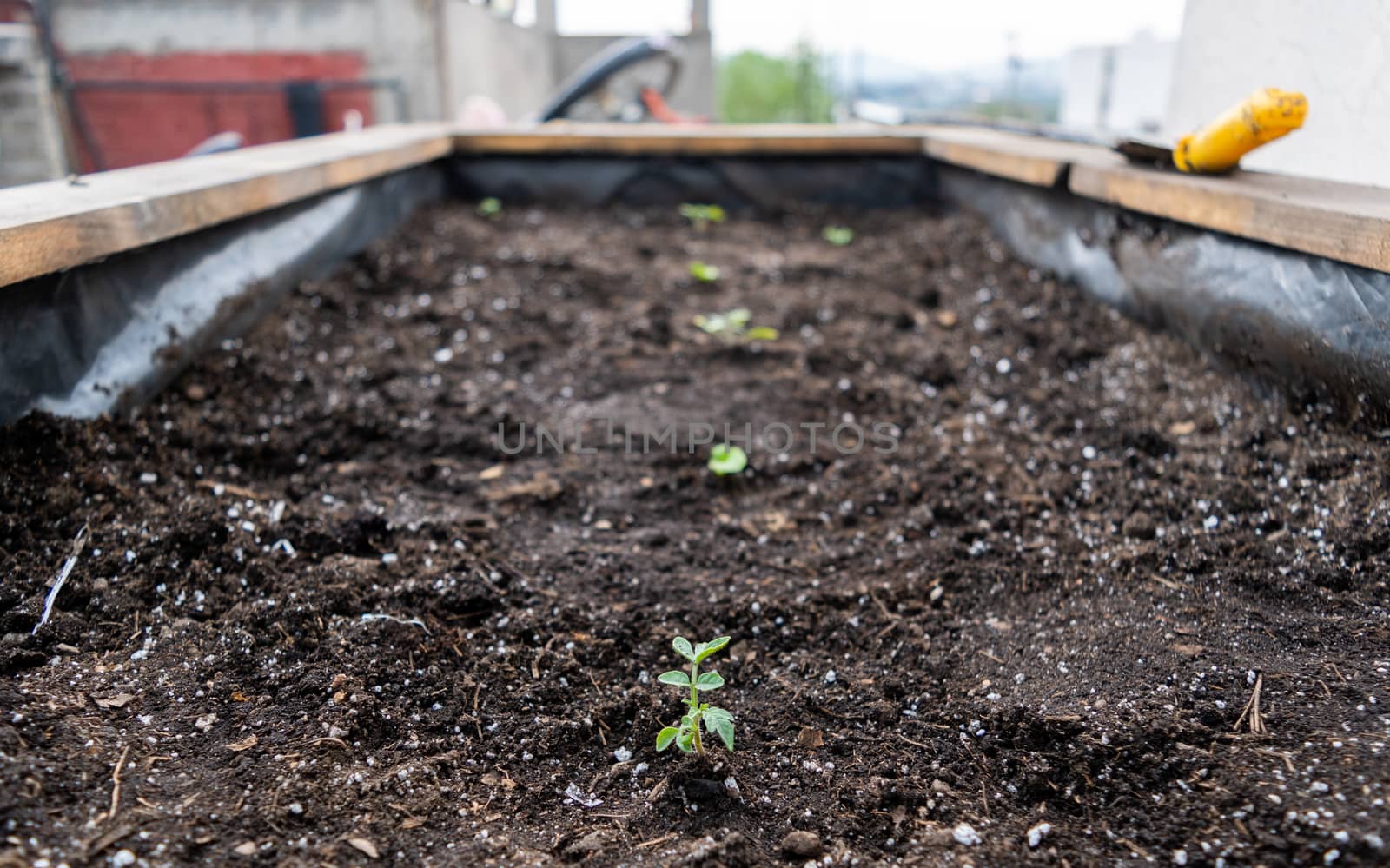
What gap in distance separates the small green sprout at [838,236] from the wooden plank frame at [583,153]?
1.57 ft

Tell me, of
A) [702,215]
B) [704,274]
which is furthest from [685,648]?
[702,215]

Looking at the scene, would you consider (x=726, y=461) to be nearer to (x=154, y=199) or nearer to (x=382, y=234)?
(x=154, y=199)

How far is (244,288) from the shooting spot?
2082 millimetres

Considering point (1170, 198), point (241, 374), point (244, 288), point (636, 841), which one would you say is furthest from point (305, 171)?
point (1170, 198)

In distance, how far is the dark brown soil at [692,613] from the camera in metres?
0.96

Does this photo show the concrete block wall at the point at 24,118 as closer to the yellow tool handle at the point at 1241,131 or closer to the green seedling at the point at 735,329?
the green seedling at the point at 735,329

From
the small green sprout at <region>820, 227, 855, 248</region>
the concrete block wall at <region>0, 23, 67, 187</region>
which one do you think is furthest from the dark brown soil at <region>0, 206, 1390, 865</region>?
the concrete block wall at <region>0, 23, 67, 187</region>

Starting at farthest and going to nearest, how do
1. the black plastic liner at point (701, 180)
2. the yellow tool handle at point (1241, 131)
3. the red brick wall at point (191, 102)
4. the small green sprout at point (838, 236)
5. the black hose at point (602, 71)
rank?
the red brick wall at point (191, 102) → the black hose at point (602, 71) → the black plastic liner at point (701, 180) → the small green sprout at point (838, 236) → the yellow tool handle at point (1241, 131)

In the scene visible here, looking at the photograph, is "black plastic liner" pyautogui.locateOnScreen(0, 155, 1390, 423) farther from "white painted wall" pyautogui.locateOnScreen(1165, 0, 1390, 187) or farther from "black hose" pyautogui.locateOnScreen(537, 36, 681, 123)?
"black hose" pyautogui.locateOnScreen(537, 36, 681, 123)

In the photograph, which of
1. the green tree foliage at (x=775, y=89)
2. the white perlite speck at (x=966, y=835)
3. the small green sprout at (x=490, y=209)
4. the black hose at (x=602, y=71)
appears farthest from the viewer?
A: the green tree foliage at (x=775, y=89)

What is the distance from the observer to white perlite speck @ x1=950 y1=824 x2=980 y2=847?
37.5 inches

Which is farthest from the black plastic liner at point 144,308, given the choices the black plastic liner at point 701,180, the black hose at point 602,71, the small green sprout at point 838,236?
the black hose at point 602,71

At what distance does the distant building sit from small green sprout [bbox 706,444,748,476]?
7840mm

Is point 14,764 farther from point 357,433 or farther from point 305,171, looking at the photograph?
point 305,171
